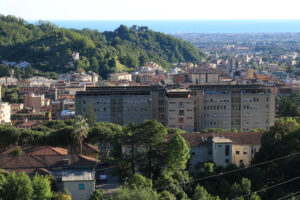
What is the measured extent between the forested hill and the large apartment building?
39163 mm

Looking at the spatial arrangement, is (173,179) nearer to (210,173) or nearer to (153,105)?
(210,173)

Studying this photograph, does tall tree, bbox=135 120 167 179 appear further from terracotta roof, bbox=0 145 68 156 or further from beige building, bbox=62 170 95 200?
terracotta roof, bbox=0 145 68 156

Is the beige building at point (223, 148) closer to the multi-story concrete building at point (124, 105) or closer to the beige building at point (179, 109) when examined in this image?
the beige building at point (179, 109)

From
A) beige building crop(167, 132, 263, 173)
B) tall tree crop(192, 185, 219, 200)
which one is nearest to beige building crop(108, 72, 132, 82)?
beige building crop(167, 132, 263, 173)

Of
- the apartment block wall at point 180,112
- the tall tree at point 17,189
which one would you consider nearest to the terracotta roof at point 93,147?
the tall tree at point 17,189

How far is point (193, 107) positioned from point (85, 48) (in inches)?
1942

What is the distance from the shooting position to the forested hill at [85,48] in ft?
262

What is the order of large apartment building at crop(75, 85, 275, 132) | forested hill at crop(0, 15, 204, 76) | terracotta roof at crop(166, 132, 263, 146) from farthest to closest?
1. forested hill at crop(0, 15, 204, 76)
2. large apartment building at crop(75, 85, 275, 132)
3. terracotta roof at crop(166, 132, 263, 146)

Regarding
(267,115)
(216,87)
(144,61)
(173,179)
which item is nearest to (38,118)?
(216,87)

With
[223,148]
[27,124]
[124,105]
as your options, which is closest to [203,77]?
[124,105]

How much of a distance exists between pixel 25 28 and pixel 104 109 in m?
69.1

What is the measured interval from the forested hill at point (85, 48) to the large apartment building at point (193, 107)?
3916 centimetres

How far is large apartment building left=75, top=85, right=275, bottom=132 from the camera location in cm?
3700

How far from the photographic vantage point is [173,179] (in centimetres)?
2012
